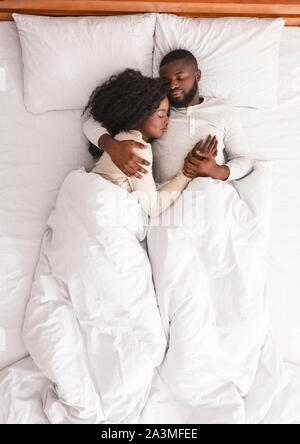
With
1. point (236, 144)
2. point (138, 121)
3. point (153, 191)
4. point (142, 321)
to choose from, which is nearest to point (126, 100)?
point (138, 121)

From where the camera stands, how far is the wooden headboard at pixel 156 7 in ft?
4.68

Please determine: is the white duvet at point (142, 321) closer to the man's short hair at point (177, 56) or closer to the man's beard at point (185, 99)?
the man's beard at point (185, 99)

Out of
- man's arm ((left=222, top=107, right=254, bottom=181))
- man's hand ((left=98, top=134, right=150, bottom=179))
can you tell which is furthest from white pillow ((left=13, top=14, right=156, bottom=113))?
man's arm ((left=222, top=107, right=254, bottom=181))

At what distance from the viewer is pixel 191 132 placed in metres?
1.40

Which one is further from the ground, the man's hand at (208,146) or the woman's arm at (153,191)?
the man's hand at (208,146)

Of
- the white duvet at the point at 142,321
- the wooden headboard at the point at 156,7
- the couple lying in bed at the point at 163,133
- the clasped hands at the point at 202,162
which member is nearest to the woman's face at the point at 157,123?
the couple lying in bed at the point at 163,133

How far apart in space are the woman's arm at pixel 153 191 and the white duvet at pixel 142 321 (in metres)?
0.04

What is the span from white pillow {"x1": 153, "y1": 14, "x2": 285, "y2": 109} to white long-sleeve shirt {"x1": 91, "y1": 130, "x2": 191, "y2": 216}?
0.34 m

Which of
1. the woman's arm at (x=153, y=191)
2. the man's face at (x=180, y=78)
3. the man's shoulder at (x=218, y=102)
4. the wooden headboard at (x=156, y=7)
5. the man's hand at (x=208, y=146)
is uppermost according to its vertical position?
the wooden headboard at (x=156, y=7)

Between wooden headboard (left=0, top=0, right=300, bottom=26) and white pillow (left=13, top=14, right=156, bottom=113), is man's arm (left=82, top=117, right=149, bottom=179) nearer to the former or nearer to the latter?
white pillow (left=13, top=14, right=156, bottom=113)

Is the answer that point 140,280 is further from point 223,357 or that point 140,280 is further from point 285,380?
point 285,380

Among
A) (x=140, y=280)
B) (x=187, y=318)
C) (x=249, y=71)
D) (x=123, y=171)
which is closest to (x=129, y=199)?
(x=123, y=171)

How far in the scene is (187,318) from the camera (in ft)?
3.81

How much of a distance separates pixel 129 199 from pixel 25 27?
2.25ft
